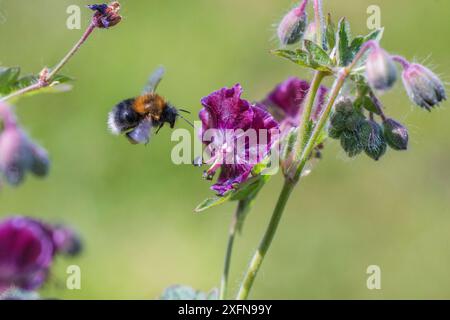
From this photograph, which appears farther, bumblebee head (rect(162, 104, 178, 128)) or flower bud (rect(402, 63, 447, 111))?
bumblebee head (rect(162, 104, 178, 128))

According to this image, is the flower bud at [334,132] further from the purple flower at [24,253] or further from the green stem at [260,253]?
the purple flower at [24,253]

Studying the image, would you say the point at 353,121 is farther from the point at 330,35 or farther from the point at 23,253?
the point at 23,253

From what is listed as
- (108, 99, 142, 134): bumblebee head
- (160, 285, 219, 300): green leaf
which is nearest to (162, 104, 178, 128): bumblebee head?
(108, 99, 142, 134): bumblebee head

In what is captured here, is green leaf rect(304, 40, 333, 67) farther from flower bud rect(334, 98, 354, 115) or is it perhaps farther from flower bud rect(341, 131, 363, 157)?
flower bud rect(341, 131, 363, 157)

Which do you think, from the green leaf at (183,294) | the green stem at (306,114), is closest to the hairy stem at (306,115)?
the green stem at (306,114)

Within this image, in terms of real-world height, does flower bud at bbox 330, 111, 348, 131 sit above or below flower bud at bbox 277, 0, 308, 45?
below
